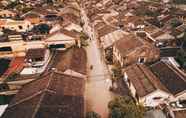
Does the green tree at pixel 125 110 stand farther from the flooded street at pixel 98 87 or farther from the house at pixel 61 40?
the house at pixel 61 40

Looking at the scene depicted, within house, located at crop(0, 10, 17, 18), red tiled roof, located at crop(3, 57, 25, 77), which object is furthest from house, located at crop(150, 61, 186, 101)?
house, located at crop(0, 10, 17, 18)

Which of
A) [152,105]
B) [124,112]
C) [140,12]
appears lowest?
[152,105]

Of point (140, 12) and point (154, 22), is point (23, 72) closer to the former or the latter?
point (154, 22)

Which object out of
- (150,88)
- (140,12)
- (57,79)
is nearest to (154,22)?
(140,12)

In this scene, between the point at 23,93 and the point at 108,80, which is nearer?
the point at 23,93

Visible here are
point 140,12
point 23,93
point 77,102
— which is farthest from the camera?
point 140,12

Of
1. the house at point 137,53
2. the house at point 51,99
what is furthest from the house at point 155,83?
the house at point 51,99
